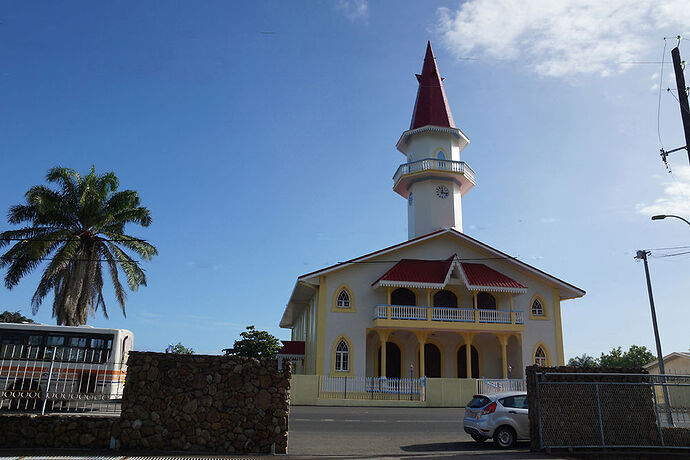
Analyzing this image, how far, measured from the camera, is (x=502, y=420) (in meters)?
12.4

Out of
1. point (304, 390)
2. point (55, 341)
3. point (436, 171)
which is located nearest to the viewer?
point (55, 341)

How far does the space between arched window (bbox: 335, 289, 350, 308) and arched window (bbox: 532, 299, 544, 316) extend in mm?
10792

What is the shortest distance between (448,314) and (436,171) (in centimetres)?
969

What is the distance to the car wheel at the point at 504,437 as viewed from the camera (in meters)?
12.3

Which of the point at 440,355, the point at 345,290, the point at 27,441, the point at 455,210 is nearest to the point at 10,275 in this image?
the point at 345,290

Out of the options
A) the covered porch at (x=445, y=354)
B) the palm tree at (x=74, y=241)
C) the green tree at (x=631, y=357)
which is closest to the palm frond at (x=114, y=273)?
the palm tree at (x=74, y=241)

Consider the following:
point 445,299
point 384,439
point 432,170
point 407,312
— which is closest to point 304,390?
point 407,312

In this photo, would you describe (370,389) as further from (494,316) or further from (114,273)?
(114,273)

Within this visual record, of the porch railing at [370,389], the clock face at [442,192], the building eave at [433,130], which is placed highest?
the building eave at [433,130]

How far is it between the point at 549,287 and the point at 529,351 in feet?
13.4

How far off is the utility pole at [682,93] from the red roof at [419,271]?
17273 mm

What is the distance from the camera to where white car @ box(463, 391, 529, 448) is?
1232cm

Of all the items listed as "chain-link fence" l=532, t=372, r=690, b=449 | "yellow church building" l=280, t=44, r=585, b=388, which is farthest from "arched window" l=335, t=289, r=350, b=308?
"chain-link fence" l=532, t=372, r=690, b=449

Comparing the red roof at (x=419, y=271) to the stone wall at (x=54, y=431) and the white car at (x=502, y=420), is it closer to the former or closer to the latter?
the white car at (x=502, y=420)
